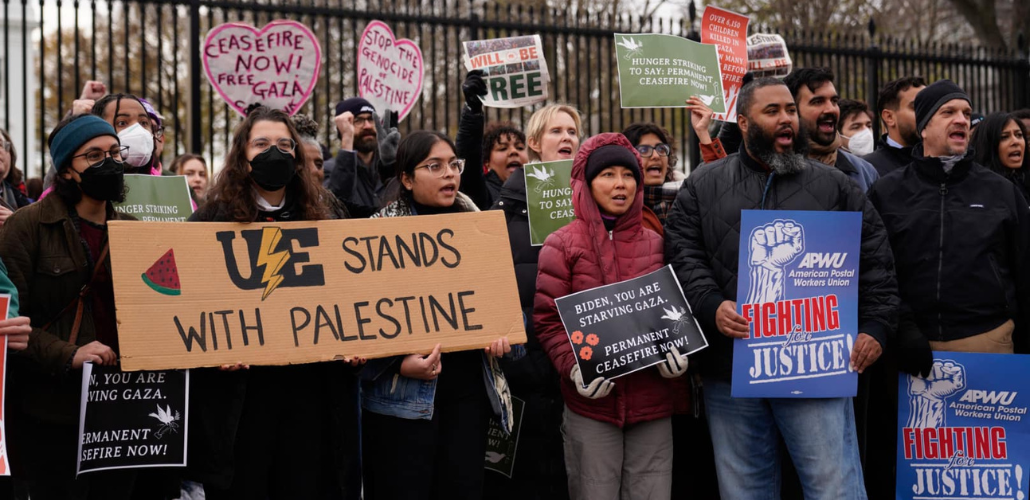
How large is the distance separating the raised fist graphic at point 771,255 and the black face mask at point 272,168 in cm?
209

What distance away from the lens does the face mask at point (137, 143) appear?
4.94 m

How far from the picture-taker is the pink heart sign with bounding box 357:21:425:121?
7246mm

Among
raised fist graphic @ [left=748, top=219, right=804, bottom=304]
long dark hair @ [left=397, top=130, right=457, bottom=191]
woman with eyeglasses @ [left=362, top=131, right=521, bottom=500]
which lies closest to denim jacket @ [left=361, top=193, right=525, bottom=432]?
woman with eyeglasses @ [left=362, top=131, right=521, bottom=500]

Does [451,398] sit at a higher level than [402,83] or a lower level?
lower

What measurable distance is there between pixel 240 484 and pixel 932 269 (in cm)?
344

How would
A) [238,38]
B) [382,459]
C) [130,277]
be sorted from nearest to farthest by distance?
[130,277], [382,459], [238,38]

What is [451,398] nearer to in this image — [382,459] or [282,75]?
[382,459]

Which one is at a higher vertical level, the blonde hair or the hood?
the blonde hair

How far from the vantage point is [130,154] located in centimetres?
498

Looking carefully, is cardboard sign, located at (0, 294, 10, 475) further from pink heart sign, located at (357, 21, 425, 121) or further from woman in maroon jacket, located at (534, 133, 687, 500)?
pink heart sign, located at (357, 21, 425, 121)

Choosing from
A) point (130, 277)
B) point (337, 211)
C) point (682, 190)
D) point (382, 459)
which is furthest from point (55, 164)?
point (682, 190)

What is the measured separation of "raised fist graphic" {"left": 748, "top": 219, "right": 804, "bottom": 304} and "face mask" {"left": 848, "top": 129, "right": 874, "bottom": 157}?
339cm

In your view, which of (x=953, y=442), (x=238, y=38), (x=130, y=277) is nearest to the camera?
(x=130, y=277)

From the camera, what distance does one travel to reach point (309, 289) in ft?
13.3
